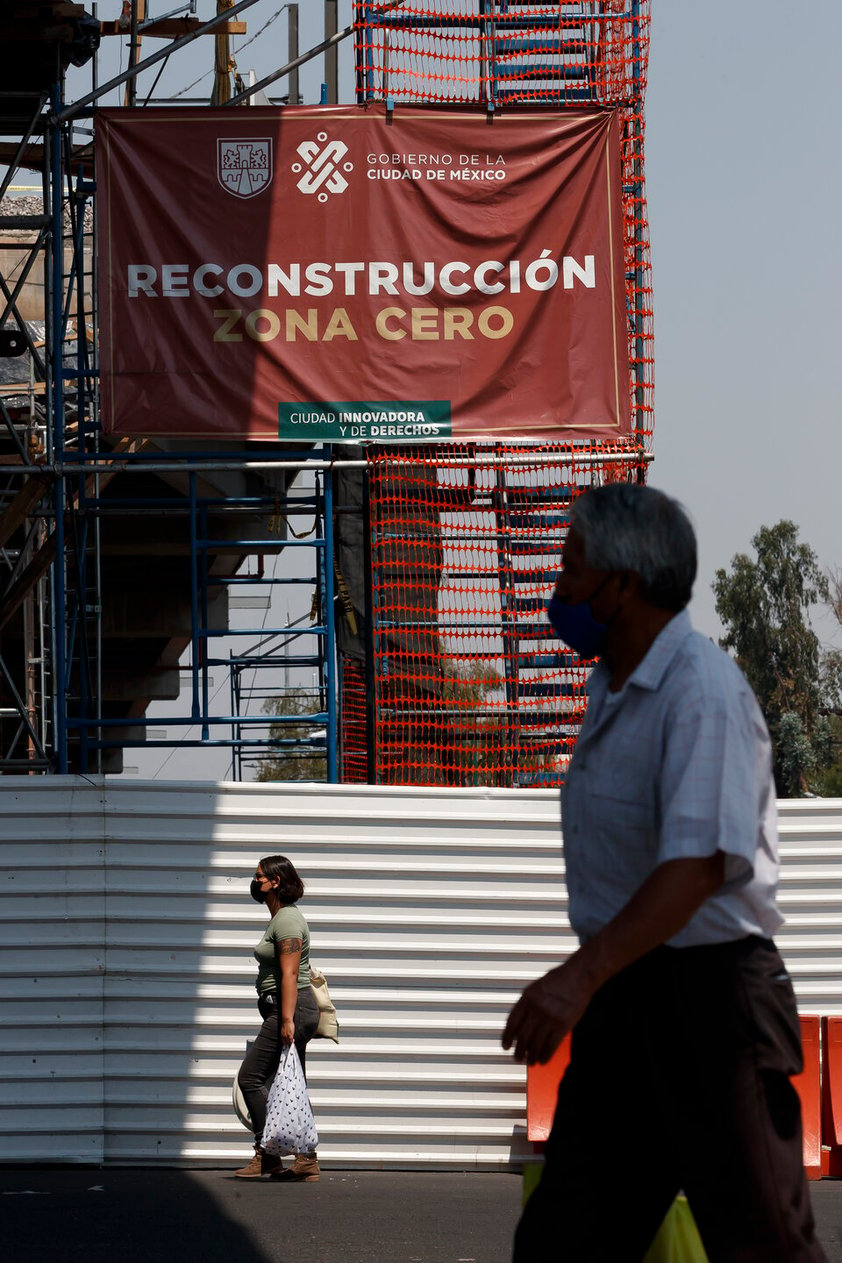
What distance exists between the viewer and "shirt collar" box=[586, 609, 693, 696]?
3205 mm

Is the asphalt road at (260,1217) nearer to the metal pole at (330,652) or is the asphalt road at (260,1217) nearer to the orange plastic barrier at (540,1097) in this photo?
the orange plastic barrier at (540,1097)

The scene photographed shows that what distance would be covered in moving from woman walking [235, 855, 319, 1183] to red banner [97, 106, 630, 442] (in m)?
4.53

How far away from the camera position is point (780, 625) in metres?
92.0

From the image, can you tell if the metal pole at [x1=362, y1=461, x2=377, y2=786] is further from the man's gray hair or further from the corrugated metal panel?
the man's gray hair

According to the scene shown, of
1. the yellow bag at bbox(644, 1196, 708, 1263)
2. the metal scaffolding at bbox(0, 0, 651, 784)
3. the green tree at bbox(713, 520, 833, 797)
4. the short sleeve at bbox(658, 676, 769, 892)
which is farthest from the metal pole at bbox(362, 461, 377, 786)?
the green tree at bbox(713, 520, 833, 797)

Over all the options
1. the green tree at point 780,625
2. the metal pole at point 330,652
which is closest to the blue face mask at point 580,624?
the metal pole at point 330,652

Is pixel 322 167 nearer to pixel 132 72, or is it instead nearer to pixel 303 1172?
pixel 132 72

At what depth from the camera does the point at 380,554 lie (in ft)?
41.3

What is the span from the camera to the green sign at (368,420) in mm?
12078

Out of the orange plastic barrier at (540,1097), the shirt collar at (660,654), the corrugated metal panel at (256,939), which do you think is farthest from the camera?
the corrugated metal panel at (256,939)

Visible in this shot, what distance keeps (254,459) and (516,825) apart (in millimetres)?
4693

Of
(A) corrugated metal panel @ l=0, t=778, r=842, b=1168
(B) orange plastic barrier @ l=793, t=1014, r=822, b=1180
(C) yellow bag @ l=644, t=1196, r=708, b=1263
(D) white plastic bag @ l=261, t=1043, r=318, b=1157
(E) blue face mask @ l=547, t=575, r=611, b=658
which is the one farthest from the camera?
(A) corrugated metal panel @ l=0, t=778, r=842, b=1168

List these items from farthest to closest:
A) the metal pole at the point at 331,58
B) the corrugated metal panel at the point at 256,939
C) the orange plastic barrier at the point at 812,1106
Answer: the metal pole at the point at 331,58 < the corrugated metal panel at the point at 256,939 < the orange plastic barrier at the point at 812,1106

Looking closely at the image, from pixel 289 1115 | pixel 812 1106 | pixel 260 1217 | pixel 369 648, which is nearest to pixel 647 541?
pixel 260 1217
